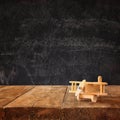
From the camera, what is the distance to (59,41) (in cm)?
311

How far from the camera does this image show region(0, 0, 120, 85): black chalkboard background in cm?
306

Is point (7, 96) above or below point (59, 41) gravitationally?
below

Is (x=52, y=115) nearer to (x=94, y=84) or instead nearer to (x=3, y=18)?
(x=94, y=84)

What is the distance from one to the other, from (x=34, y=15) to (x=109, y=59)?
4.10 feet

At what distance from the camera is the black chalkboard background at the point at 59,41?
306cm

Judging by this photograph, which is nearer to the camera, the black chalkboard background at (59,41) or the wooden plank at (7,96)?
the wooden plank at (7,96)

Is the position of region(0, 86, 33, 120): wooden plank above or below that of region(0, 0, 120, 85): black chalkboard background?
below

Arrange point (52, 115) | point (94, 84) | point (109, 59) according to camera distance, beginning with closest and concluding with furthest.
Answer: point (52, 115), point (94, 84), point (109, 59)

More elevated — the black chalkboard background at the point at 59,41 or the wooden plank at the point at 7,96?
the black chalkboard background at the point at 59,41

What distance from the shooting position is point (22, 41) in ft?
10.4

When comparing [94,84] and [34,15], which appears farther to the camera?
[34,15]

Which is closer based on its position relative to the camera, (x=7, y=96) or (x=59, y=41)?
(x=7, y=96)

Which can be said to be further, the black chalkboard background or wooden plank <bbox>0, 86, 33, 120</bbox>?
the black chalkboard background

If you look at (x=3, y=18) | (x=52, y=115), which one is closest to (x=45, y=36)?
(x=3, y=18)
